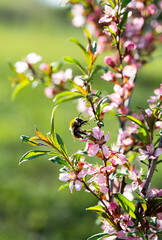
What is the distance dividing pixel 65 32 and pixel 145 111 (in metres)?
15.0

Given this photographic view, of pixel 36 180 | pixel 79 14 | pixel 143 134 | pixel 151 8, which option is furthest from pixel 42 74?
pixel 36 180

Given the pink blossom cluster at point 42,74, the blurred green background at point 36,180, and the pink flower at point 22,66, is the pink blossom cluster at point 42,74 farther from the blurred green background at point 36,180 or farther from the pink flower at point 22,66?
the blurred green background at point 36,180

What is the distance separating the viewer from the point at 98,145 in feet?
2.37

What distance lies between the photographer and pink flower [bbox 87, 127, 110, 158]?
2.35 feet

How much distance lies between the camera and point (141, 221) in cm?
75

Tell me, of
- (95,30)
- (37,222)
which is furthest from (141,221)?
(37,222)

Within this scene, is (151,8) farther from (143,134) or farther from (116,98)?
(143,134)

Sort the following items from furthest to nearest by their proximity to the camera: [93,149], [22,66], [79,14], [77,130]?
1. [79,14]
2. [22,66]
3. [77,130]
4. [93,149]

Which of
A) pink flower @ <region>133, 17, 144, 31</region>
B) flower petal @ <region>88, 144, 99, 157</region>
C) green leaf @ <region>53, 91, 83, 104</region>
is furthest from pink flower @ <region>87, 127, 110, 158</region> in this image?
pink flower @ <region>133, 17, 144, 31</region>

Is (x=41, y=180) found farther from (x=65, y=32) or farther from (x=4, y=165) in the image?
(x=65, y=32)

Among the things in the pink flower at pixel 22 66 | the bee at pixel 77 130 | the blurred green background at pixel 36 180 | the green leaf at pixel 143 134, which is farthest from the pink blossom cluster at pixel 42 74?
the green leaf at pixel 143 134

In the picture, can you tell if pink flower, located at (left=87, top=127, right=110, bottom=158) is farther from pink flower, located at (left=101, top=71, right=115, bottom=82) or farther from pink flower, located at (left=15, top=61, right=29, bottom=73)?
pink flower, located at (left=15, top=61, right=29, bottom=73)

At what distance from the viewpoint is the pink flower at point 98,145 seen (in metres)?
0.72

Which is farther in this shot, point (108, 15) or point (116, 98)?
point (116, 98)
